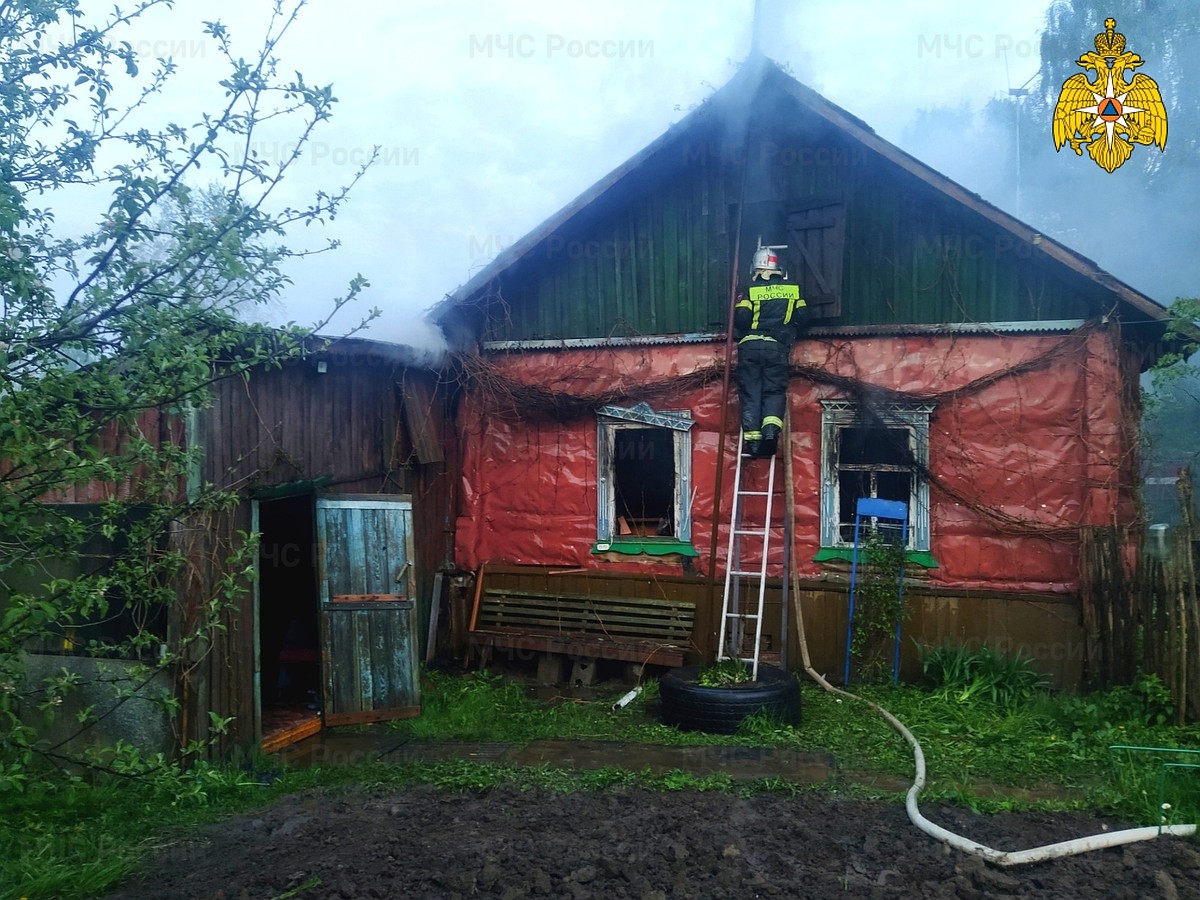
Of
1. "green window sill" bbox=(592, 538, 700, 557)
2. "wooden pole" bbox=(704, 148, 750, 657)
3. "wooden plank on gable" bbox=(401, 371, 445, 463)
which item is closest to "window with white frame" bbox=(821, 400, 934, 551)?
"wooden pole" bbox=(704, 148, 750, 657)

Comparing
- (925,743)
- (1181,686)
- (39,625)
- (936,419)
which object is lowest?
(925,743)

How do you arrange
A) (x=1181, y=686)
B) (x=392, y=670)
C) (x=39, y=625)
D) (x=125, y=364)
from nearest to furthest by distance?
(x=39, y=625) → (x=125, y=364) → (x=1181, y=686) → (x=392, y=670)

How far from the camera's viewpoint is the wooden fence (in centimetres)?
671

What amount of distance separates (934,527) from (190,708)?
6842 mm

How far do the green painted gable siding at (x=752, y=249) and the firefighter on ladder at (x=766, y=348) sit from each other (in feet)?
1.83

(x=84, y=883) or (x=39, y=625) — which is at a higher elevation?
(x=39, y=625)

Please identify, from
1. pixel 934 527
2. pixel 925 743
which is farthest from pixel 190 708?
pixel 934 527

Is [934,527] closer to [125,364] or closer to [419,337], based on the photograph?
[419,337]

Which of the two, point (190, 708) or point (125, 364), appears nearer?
point (125, 364)

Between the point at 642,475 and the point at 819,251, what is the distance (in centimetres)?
309


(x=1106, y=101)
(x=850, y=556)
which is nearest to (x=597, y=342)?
(x=850, y=556)

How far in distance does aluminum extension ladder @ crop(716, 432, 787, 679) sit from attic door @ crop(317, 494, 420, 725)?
3044 millimetres

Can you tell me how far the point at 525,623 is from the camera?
31.3 ft

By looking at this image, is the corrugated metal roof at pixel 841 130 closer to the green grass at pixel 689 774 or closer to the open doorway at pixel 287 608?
the open doorway at pixel 287 608
